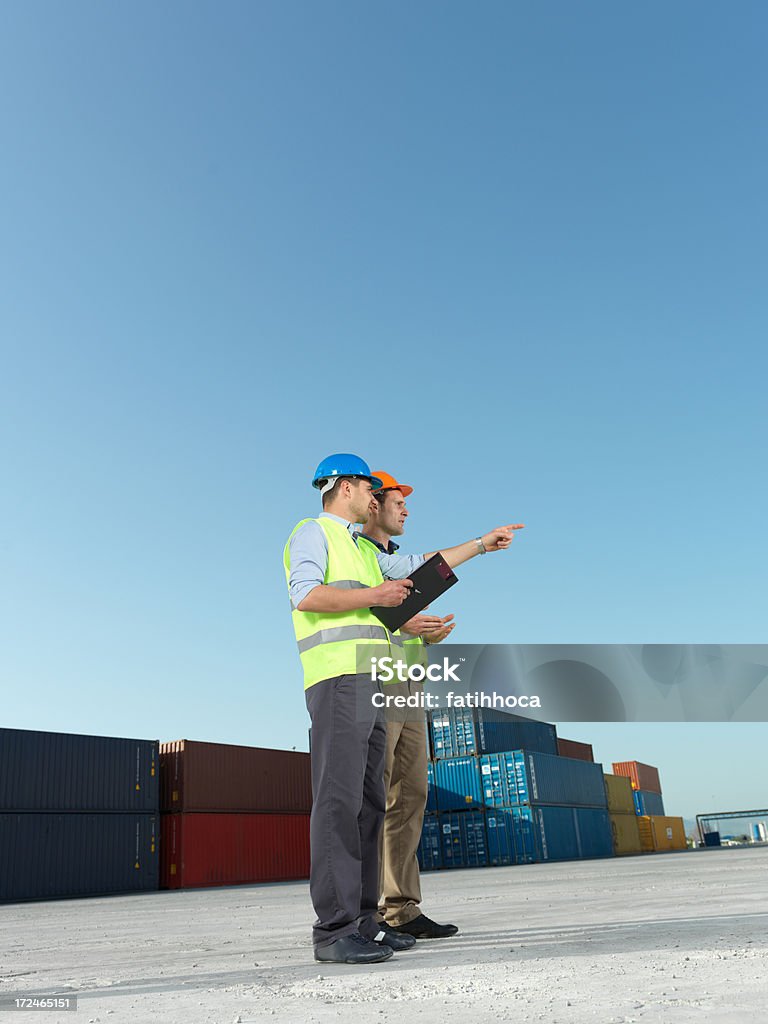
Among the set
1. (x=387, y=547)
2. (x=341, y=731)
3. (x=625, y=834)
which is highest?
(x=387, y=547)

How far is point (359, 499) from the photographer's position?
13.4ft

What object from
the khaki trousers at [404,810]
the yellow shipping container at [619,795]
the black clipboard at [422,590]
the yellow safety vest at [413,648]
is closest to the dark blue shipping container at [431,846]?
the yellow shipping container at [619,795]

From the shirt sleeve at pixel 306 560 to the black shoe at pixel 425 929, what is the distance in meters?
1.78

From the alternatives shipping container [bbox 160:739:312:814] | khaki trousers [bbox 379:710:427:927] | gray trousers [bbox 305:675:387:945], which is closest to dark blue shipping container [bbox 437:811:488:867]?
shipping container [bbox 160:739:312:814]

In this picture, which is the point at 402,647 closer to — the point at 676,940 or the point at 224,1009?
the point at 676,940

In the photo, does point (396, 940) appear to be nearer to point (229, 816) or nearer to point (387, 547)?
point (387, 547)

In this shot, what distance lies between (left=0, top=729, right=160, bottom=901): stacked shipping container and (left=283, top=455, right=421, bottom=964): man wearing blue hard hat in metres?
20.3

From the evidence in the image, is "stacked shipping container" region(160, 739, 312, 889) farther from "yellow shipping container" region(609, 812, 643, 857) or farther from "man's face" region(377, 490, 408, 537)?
"man's face" region(377, 490, 408, 537)

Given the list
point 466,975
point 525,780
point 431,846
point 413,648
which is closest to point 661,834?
point 431,846

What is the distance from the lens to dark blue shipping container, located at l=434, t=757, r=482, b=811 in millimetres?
30406

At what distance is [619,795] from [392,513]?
135ft

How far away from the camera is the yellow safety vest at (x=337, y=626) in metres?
3.58

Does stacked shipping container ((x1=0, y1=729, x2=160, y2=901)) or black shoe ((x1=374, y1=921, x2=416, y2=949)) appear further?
stacked shipping container ((x1=0, y1=729, x2=160, y2=901))

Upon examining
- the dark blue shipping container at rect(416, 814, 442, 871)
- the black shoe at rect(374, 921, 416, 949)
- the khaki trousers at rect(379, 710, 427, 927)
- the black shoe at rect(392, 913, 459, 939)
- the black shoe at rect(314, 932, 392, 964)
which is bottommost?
the dark blue shipping container at rect(416, 814, 442, 871)
